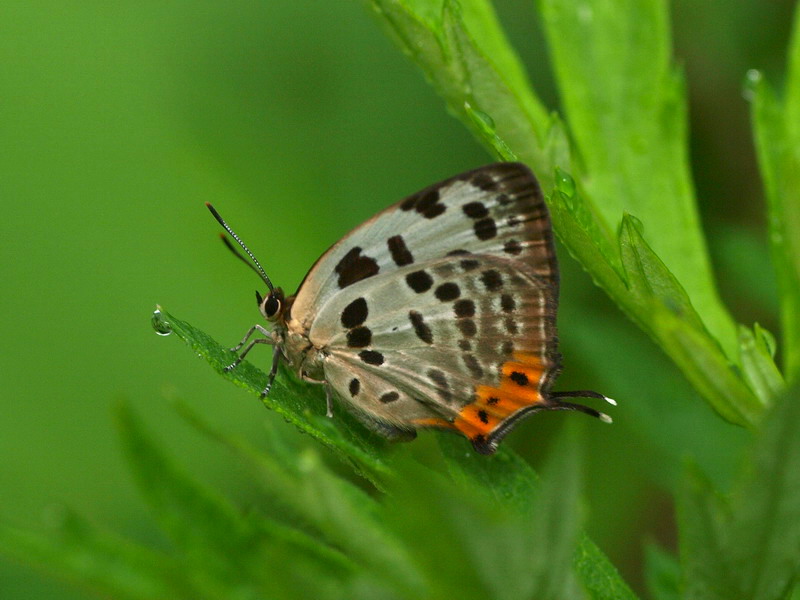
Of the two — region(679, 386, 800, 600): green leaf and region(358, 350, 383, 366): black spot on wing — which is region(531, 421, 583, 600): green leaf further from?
region(358, 350, 383, 366): black spot on wing

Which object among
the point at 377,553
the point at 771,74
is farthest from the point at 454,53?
the point at 771,74

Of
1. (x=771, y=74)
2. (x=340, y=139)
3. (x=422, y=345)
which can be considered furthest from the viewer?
(x=340, y=139)

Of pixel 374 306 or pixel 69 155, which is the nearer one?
pixel 374 306

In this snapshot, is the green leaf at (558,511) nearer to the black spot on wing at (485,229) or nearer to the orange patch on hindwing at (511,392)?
the orange patch on hindwing at (511,392)

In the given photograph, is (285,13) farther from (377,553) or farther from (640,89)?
(377,553)

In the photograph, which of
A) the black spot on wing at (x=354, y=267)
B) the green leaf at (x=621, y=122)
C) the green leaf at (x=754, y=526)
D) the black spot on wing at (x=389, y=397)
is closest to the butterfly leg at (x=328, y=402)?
the black spot on wing at (x=389, y=397)

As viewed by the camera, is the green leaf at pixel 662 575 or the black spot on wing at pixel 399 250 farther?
the black spot on wing at pixel 399 250

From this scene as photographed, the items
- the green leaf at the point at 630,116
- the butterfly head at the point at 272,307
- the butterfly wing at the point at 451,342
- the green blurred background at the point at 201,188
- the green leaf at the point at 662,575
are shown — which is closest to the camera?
the green leaf at the point at 662,575
